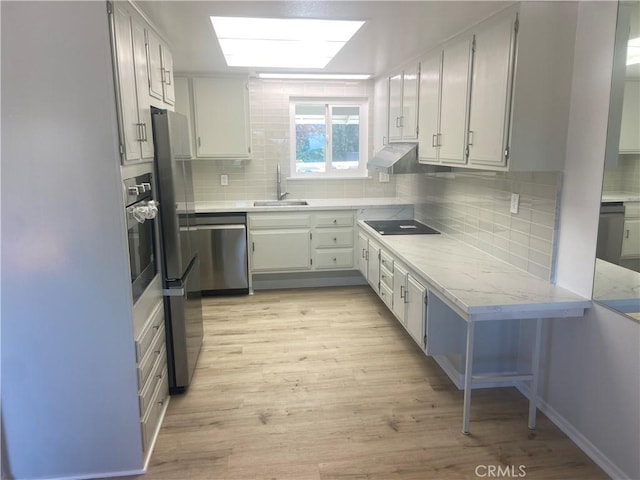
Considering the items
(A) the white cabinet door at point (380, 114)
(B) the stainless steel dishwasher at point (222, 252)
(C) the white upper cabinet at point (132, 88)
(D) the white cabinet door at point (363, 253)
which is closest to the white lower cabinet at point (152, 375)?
(C) the white upper cabinet at point (132, 88)

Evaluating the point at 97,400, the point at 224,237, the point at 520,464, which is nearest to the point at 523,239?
the point at 520,464

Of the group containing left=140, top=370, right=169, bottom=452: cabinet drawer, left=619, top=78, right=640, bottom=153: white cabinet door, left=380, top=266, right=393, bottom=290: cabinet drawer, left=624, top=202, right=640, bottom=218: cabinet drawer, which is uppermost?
left=619, top=78, right=640, bottom=153: white cabinet door

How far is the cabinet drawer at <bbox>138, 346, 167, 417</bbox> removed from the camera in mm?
2195

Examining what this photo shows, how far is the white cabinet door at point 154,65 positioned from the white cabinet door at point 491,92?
1.84 m

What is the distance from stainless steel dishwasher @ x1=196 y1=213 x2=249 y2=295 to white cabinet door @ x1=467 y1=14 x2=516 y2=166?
2.52 meters

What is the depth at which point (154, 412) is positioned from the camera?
2.43 m

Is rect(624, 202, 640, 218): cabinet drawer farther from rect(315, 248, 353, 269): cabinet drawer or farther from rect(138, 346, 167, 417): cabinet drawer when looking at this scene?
rect(315, 248, 353, 269): cabinet drawer

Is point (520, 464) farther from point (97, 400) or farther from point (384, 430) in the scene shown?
point (97, 400)

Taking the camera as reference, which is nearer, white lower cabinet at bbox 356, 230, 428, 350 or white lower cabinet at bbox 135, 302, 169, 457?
white lower cabinet at bbox 135, 302, 169, 457

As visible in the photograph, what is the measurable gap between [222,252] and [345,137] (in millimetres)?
1932

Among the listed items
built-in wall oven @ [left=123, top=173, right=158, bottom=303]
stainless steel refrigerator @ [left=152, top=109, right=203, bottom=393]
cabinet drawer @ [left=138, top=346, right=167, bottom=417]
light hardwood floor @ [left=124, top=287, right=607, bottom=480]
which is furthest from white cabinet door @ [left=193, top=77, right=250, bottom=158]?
cabinet drawer @ [left=138, top=346, right=167, bottom=417]

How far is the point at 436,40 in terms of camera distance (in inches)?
121

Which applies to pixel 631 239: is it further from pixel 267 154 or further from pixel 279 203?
pixel 267 154

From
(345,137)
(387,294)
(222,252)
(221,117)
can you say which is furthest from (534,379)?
(221,117)
